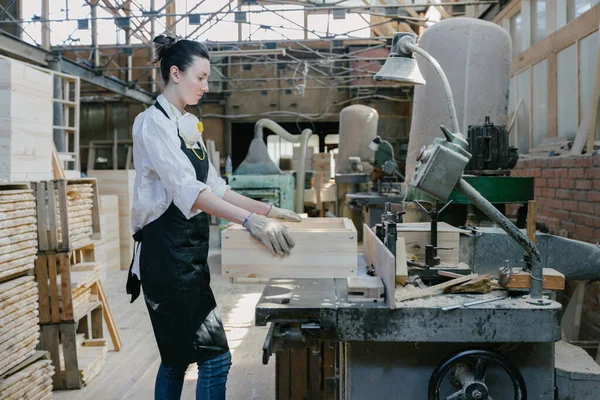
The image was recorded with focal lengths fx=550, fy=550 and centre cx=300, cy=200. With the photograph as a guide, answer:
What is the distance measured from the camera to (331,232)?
1926 mm

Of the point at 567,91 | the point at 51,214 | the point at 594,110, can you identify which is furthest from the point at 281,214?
the point at 567,91

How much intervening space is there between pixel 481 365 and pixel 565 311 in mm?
2551

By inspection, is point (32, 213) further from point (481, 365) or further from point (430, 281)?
point (481, 365)

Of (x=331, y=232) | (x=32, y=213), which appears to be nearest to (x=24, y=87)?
(x=32, y=213)

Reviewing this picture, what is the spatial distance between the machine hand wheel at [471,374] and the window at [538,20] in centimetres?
452

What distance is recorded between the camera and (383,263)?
6.56ft

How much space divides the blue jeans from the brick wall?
117 inches

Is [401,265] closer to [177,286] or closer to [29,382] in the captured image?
[177,286]

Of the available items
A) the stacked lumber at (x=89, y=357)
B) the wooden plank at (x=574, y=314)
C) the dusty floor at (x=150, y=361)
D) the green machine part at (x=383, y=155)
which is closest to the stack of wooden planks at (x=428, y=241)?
the dusty floor at (x=150, y=361)

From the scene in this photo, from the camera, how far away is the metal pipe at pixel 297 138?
26.9 feet

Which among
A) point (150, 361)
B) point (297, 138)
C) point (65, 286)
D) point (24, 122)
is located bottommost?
point (150, 361)

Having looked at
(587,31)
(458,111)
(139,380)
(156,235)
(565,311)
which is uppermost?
(587,31)

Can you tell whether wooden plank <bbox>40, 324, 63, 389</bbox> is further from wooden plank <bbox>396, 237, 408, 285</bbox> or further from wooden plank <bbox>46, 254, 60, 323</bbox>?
wooden plank <bbox>396, 237, 408, 285</bbox>

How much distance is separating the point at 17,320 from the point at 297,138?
19.8 feet
